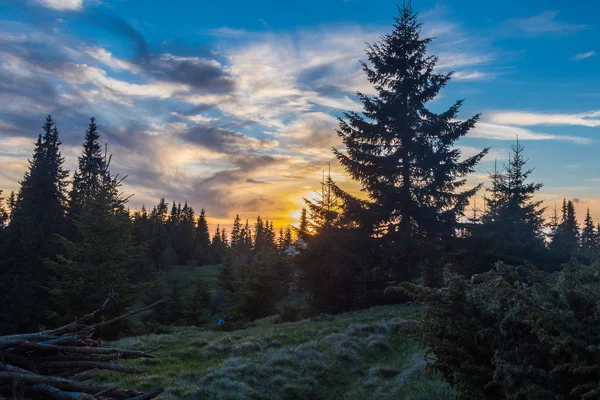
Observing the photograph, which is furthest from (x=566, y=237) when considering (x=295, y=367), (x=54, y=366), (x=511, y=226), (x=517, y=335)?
(x=54, y=366)

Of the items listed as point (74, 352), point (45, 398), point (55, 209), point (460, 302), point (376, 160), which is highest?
point (376, 160)

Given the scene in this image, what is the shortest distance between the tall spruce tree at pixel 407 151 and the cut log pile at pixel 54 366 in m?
22.0

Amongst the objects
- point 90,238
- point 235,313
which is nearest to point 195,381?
point 90,238

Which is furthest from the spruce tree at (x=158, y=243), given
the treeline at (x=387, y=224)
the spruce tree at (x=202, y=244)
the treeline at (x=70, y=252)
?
the treeline at (x=387, y=224)

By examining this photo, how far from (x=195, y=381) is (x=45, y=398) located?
7.05 meters

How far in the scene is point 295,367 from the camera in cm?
Result: 1126

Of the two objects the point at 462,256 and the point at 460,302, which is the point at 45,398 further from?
the point at 462,256

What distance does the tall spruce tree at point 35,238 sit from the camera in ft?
105

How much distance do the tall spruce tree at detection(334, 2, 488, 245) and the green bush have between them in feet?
60.2

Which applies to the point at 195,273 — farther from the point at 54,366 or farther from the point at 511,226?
the point at 54,366

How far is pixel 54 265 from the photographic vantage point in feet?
68.5

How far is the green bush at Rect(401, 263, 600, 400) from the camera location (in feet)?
15.5

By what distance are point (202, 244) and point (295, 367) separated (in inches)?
3595

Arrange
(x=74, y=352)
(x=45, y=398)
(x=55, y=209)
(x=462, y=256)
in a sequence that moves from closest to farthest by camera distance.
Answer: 1. (x=45, y=398)
2. (x=74, y=352)
3. (x=462, y=256)
4. (x=55, y=209)
